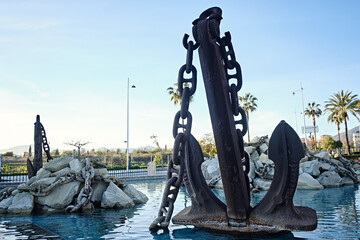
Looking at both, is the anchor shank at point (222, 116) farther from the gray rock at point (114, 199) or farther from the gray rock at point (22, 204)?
the gray rock at point (22, 204)

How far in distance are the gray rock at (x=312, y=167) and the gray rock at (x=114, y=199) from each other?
8504 millimetres

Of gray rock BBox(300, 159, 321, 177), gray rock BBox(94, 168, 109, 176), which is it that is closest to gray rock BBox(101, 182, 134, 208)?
gray rock BBox(94, 168, 109, 176)

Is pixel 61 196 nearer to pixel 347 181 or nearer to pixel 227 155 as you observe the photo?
pixel 227 155

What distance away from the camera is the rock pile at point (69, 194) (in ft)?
23.9

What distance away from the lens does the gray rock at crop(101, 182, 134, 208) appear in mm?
7438

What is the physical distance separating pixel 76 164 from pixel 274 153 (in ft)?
22.7

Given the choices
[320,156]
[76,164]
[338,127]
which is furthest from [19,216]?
[338,127]

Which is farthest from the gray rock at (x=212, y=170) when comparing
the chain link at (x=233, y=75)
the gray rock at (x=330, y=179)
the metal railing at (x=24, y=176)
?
the chain link at (x=233, y=75)

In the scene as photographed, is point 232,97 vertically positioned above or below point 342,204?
above

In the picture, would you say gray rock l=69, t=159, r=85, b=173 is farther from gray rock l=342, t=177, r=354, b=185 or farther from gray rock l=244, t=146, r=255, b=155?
gray rock l=342, t=177, r=354, b=185

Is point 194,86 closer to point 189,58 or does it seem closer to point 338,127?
point 189,58

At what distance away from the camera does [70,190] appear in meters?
7.57

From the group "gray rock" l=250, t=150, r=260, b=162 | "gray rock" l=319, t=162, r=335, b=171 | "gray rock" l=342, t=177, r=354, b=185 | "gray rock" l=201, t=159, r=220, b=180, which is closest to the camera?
"gray rock" l=342, t=177, r=354, b=185

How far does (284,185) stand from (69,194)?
20.0 ft
